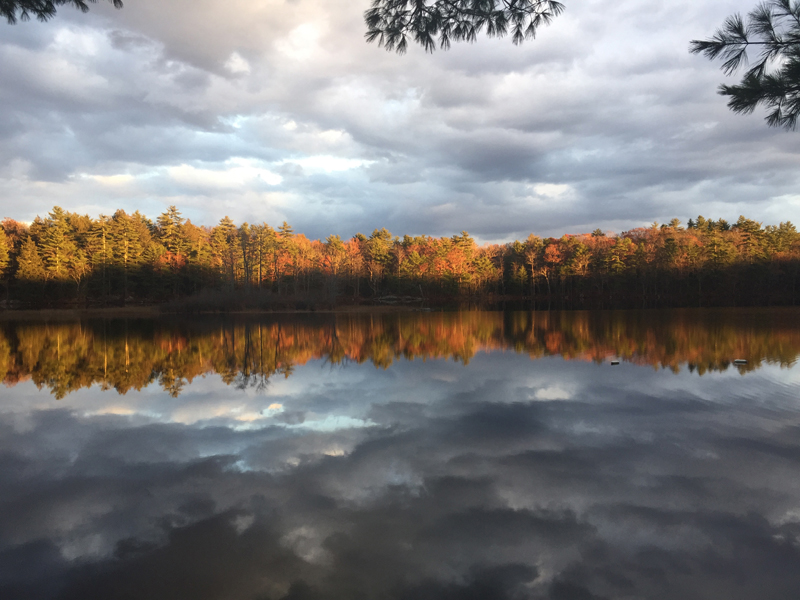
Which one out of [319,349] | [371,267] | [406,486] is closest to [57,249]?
[371,267]

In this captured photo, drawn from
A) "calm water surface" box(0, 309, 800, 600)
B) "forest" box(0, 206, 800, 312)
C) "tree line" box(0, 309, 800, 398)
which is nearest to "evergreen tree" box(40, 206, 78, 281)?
"forest" box(0, 206, 800, 312)

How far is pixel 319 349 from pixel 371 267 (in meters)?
50.5

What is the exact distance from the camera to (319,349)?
15.7 m

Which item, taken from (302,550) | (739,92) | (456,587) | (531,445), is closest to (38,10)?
(302,550)

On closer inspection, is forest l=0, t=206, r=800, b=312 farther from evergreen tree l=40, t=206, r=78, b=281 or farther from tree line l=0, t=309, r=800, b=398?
tree line l=0, t=309, r=800, b=398

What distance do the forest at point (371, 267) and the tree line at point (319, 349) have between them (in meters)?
19.6

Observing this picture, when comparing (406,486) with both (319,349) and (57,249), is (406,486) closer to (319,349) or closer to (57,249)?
(319,349)

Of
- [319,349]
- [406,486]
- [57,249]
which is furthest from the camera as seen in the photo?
[57,249]

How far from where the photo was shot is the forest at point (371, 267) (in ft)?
159

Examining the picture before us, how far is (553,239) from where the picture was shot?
236 ft

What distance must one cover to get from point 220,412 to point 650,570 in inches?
258

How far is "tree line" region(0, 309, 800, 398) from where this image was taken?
11.3m

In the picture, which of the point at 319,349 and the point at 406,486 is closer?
the point at 406,486

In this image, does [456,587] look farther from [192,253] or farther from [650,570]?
[192,253]
